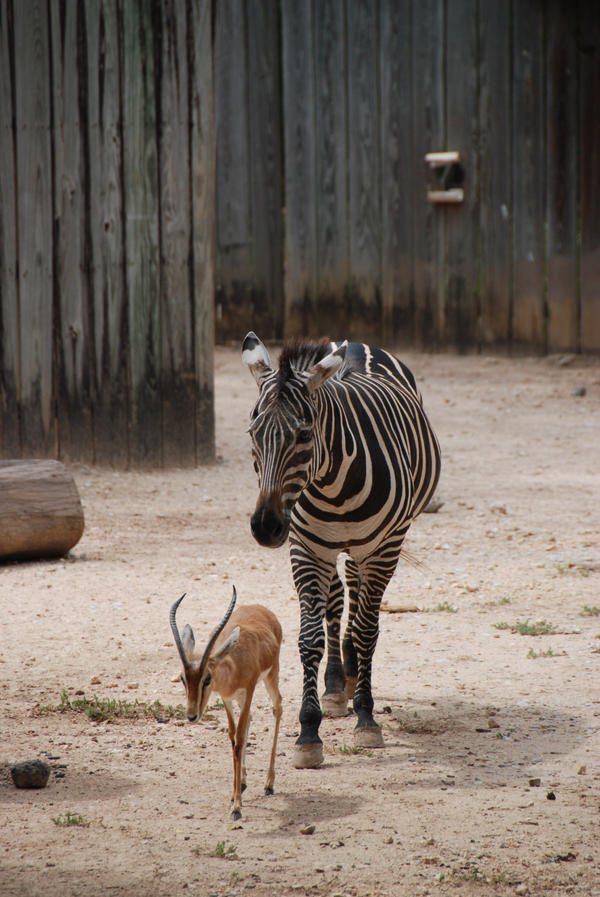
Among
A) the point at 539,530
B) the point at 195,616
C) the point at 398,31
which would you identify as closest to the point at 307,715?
the point at 195,616

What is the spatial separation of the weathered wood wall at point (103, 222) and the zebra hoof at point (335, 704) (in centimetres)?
464

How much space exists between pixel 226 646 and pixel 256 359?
1.19m

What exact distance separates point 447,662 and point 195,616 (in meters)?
1.37

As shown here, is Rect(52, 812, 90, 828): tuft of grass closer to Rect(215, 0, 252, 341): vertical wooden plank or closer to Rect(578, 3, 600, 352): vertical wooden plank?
Rect(578, 3, 600, 352): vertical wooden plank

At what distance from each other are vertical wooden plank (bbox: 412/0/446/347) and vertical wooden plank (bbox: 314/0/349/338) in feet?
2.91

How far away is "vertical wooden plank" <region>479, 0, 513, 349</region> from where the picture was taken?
12602mm

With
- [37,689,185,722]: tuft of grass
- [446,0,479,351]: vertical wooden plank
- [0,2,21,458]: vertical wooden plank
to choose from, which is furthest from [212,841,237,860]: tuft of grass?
[446,0,479,351]: vertical wooden plank

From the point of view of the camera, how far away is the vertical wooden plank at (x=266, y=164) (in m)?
14.0

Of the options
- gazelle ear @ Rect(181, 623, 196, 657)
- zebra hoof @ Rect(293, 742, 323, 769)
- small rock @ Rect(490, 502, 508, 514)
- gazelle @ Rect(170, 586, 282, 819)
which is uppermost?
gazelle ear @ Rect(181, 623, 196, 657)

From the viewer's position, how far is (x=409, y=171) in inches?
528

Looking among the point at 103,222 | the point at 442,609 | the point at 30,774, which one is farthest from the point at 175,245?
the point at 30,774

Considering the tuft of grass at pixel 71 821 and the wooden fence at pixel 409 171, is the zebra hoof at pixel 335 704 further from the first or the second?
the wooden fence at pixel 409 171

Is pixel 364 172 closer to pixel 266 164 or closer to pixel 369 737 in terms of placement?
pixel 266 164

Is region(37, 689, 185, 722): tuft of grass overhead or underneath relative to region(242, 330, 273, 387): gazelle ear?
underneath
